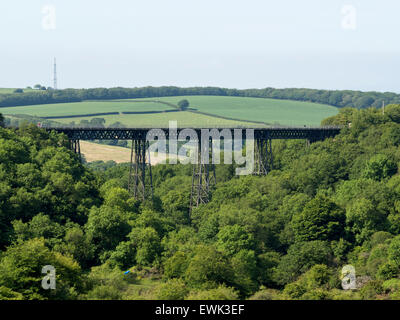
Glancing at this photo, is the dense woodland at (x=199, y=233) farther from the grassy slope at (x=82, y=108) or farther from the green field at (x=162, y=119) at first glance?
the grassy slope at (x=82, y=108)

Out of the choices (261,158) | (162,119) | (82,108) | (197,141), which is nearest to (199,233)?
(197,141)

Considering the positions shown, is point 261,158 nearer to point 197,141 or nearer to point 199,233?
point 197,141

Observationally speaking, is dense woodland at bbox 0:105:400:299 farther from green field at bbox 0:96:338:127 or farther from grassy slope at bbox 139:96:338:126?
grassy slope at bbox 139:96:338:126

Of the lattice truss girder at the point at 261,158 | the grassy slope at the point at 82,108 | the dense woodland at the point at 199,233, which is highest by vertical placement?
the grassy slope at the point at 82,108

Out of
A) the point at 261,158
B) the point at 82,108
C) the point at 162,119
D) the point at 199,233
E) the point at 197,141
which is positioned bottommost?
the point at 199,233

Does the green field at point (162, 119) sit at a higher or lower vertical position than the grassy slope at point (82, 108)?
lower

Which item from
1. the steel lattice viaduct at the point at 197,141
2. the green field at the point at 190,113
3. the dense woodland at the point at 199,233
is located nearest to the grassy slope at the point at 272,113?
the green field at the point at 190,113

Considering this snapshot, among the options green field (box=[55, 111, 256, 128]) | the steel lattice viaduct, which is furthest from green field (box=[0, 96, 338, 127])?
→ the steel lattice viaduct
